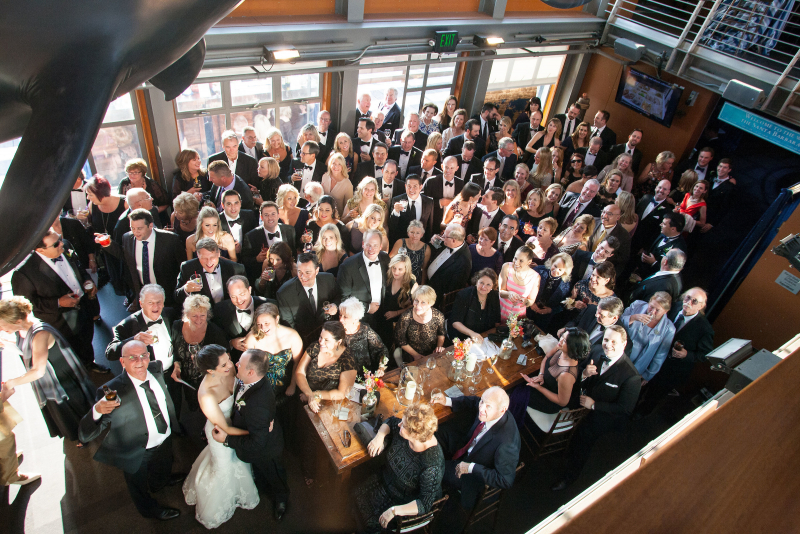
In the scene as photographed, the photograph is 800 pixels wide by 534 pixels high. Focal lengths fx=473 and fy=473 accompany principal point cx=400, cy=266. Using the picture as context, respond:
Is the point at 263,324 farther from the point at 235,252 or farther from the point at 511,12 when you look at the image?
the point at 511,12

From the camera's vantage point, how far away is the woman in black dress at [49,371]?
347 centimetres

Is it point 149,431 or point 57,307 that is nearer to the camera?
point 149,431

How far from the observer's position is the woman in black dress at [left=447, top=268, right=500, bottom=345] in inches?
181

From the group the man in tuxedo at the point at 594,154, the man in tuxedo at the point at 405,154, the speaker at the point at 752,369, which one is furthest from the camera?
the man in tuxedo at the point at 594,154

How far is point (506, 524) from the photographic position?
4.16 metres

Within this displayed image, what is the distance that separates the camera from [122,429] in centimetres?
326

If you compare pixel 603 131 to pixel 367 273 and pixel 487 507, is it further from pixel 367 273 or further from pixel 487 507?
pixel 487 507

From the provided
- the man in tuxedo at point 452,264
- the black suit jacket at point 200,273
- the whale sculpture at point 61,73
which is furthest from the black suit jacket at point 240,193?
the whale sculpture at point 61,73

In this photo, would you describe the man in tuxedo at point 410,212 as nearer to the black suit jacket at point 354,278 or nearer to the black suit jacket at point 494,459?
the black suit jacket at point 354,278

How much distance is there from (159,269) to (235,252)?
731mm

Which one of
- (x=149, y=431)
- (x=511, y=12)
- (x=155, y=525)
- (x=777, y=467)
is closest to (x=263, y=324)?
(x=149, y=431)

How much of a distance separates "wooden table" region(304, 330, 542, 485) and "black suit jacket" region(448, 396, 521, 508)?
0.49 meters

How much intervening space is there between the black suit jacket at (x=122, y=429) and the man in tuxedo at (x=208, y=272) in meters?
0.98

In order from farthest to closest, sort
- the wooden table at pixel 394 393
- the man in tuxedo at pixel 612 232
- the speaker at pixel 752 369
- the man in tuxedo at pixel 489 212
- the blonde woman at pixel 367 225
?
1. the man in tuxedo at pixel 489 212
2. the man in tuxedo at pixel 612 232
3. the blonde woman at pixel 367 225
4. the wooden table at pixel 394 393
5. the speaker at pixel 752 369
